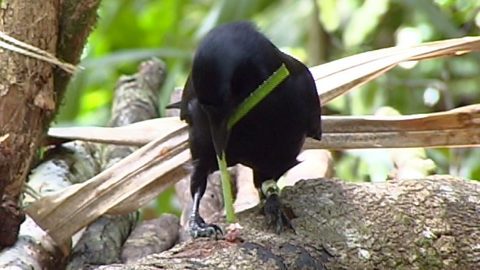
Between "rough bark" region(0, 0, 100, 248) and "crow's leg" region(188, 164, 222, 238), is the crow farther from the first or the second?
"rough bark" region(0, 0, 100, 248)

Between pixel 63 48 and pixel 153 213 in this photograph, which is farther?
pixel 153 213

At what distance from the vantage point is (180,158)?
1.44 metres

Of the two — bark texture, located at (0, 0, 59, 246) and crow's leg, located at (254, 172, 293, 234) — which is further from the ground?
bark texture, located at (0, 0, 59, 246)

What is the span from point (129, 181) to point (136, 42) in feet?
7.10

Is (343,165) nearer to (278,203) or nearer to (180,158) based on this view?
(180,158)

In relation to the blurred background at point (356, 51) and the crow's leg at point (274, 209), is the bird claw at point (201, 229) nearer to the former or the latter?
the crow's leg at point (274, 209)

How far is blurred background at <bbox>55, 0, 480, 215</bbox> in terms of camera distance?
235cm

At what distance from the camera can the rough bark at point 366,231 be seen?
0.95m

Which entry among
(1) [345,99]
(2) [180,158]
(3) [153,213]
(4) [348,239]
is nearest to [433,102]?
(1) [345,99]

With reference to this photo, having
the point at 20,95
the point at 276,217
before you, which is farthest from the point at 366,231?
the point at 20,95

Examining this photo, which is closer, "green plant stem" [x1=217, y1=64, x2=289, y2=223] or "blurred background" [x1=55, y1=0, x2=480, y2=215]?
"green plant stem" [x1=217, y1=64, x2=289, y2=223]

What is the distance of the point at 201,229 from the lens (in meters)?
1.09

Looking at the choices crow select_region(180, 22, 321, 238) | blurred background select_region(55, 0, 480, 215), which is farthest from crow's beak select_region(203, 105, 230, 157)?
blurred background select_region(55, 0, 480, 215)

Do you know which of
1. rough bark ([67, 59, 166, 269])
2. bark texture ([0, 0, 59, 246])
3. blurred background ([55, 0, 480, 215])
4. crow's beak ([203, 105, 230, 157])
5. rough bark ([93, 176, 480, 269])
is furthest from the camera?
blurred background ([55, 0, 480, 215])
